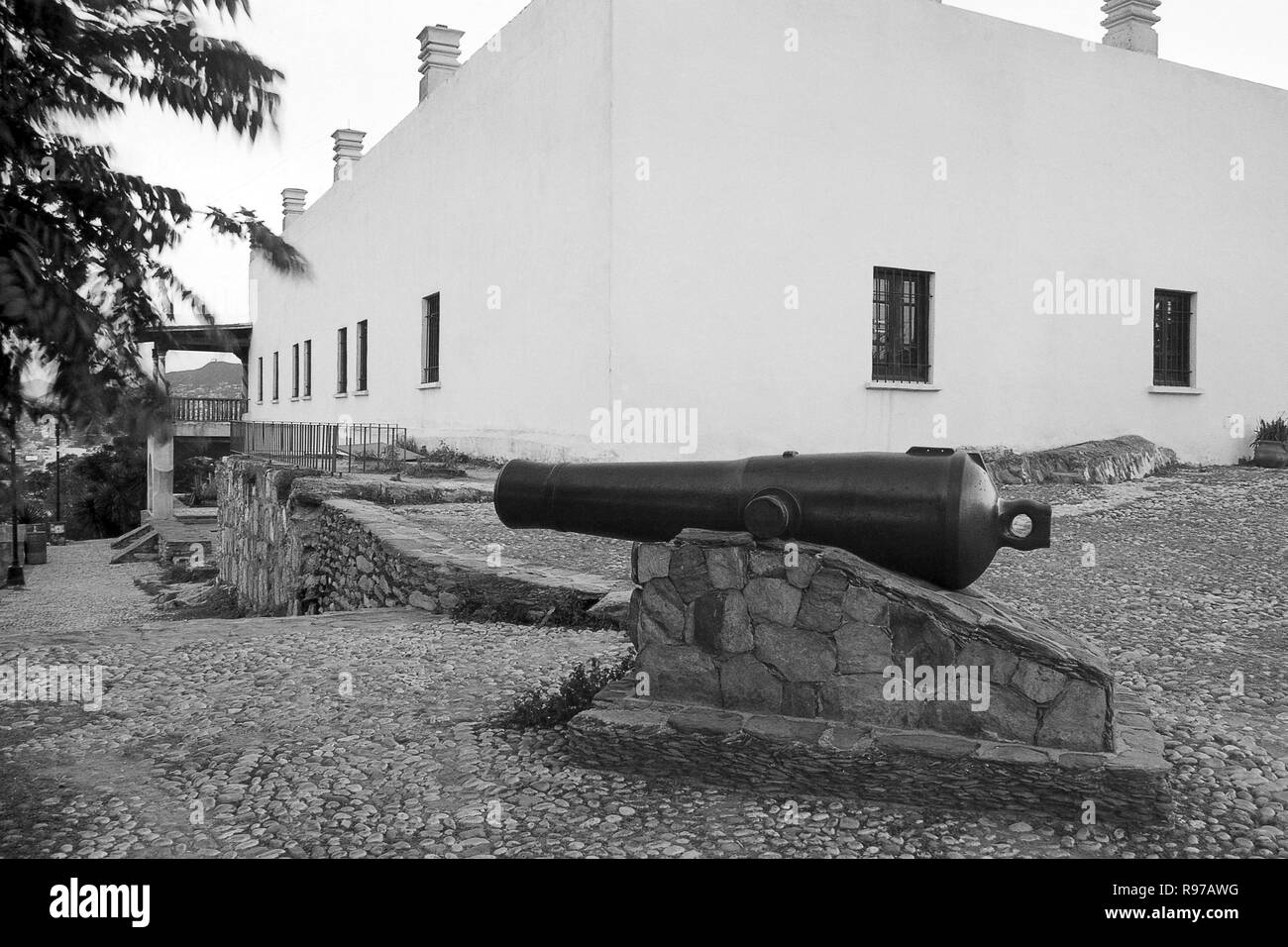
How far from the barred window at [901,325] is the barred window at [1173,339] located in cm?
488

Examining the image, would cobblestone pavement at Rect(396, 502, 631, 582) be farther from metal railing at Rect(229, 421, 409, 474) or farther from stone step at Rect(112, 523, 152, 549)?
stone step at Rect(112, 523, 152, 549)

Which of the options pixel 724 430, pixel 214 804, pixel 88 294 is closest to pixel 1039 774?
pixel 214 804

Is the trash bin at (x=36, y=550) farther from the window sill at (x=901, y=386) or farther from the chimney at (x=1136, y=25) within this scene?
the chimney at (x=1136, y=25)

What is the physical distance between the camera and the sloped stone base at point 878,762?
3152mm

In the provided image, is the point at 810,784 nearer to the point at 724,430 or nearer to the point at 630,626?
the point at 630,626

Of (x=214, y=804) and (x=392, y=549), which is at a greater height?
(x=392, y=549)

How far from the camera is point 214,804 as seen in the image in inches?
134

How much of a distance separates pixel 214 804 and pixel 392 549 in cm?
422

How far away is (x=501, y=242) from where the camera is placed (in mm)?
14742

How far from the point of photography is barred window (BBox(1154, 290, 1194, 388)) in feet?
54.6

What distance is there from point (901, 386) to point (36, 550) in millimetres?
26928

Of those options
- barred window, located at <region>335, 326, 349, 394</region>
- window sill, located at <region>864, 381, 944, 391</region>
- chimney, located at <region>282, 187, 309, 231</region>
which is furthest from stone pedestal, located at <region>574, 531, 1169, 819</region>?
chimney, located at <region>282, 187, 309, 231</region>

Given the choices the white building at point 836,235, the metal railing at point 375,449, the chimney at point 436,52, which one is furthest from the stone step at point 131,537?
the chimney at point 436,52

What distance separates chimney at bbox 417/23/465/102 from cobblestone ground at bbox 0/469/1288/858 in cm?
1508
